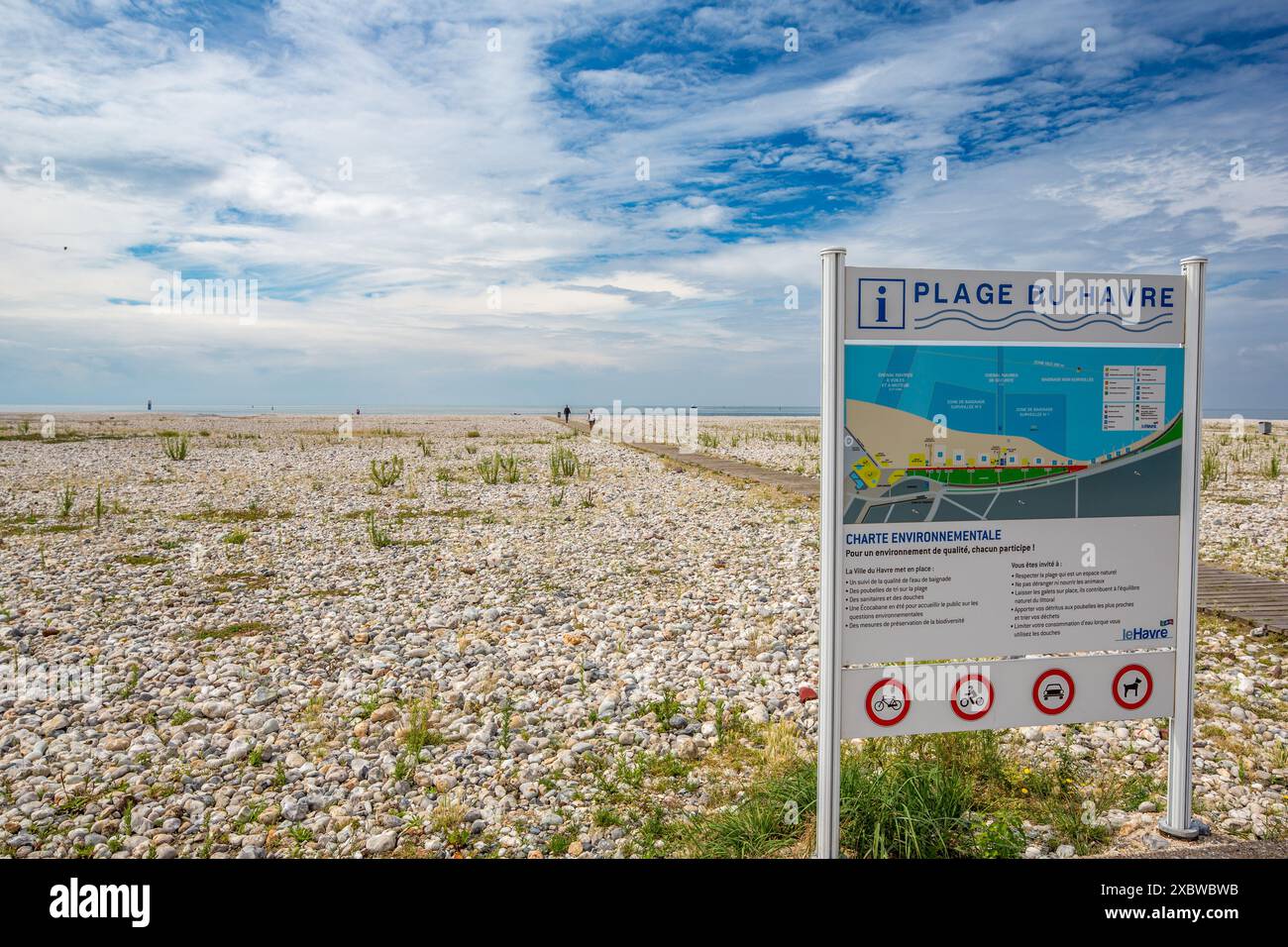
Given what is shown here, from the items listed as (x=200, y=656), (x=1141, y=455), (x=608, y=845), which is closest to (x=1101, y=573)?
(x=1141, y=455)

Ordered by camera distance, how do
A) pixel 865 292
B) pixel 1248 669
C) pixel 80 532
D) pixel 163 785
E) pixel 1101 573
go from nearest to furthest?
pixel 865 292
pixel 1101 573
pixel 163 785
pixel 1248 669
pixel 80 532

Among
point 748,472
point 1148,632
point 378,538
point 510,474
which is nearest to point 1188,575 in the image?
point 1148,632

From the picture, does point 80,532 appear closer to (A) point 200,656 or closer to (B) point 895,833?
(A) point 200,656

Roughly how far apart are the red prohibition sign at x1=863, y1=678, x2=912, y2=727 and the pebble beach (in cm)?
113

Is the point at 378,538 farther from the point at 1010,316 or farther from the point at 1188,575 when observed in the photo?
the point at 1188,575

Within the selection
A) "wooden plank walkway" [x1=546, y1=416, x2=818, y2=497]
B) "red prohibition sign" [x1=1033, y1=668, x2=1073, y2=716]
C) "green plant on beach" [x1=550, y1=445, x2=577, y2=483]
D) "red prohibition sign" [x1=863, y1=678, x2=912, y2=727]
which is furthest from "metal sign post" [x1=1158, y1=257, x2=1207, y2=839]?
"green plant on beach" [x1=550, y1=445, x2=577, y2=483]

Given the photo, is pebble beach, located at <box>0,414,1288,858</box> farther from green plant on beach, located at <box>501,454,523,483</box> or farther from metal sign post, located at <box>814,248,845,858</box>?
green plant on beach, located at <box>501,454,523,483</box>

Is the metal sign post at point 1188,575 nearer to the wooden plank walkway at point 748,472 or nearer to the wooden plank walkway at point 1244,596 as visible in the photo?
the wooden plank walkway at point 1244,596

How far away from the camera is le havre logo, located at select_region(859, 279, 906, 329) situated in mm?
3785

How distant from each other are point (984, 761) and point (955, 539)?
197 cm

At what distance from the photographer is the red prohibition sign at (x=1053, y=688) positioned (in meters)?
4.07

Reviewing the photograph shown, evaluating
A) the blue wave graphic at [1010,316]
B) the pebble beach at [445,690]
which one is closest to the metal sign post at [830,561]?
the blue wave graphic at [1010,316]

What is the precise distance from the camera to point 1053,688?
4.09 meters

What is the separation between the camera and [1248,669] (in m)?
6.67
